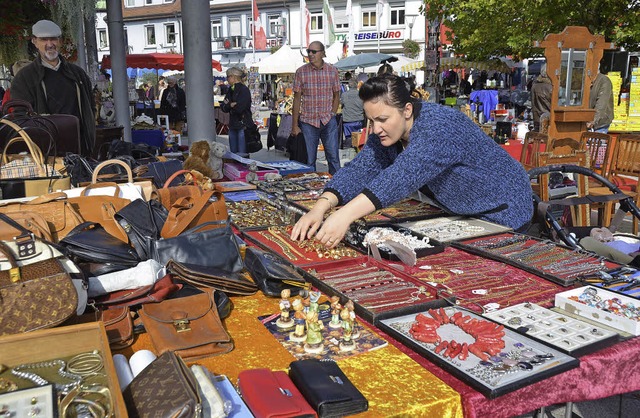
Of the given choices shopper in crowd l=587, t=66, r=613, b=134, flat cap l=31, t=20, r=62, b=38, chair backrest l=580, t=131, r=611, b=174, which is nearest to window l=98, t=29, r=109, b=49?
shopper in crowd l=587, t=66, r=613, b=134

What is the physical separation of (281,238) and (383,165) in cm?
76

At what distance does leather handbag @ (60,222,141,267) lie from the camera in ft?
6.59

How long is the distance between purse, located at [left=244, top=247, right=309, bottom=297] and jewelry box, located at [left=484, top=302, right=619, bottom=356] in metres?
0.75

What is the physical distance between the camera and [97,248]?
2.03 metres

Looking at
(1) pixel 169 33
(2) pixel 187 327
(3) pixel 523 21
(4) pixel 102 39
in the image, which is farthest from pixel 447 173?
(4) pixel 102 39

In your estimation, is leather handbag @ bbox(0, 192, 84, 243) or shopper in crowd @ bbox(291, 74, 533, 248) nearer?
leather handbag @ bbox(0, 192, 84, 243)

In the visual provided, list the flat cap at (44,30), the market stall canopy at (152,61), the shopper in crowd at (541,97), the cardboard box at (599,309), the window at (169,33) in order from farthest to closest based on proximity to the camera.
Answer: the window at (169,33) → the market stall canopy at (152,61) → the shopper in crowd at (541,97) → the flat cap at (44,30) → the cardboard box at (599,309)

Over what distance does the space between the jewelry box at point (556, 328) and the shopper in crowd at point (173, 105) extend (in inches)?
572

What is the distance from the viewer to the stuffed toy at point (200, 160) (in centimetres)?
443

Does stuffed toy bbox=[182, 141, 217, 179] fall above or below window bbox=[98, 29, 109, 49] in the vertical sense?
below

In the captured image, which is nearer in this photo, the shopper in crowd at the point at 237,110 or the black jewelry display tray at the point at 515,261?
the black jewelry display tray at the point at 515,261

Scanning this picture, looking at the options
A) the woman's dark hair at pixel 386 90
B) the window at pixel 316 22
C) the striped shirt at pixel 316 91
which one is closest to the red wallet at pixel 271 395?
the woman's dark hair at pixel 386 90

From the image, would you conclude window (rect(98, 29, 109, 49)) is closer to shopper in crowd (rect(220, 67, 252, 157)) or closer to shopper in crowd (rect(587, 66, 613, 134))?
shopper in crowd (rect(220, 67, 252, 157))

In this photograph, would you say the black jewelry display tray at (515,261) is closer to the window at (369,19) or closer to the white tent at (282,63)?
the white tent at (282,63)
